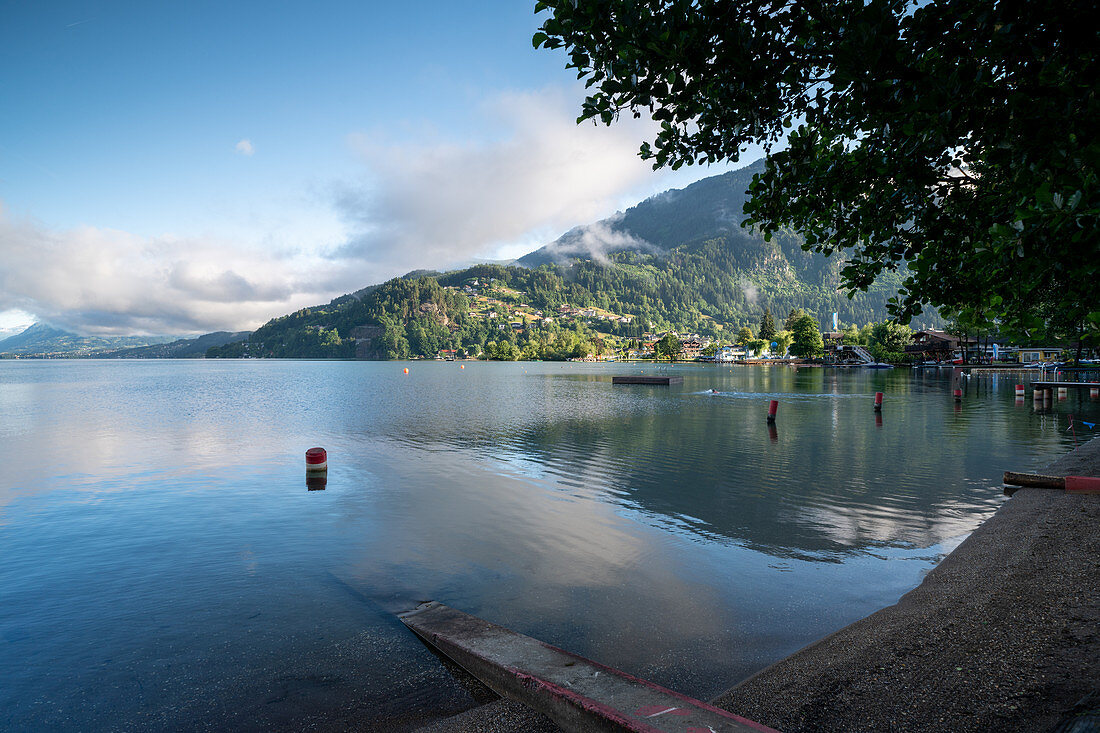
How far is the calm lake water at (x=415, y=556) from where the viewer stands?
816cm

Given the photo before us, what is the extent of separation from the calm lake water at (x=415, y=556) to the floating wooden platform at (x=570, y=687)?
0.49 metres

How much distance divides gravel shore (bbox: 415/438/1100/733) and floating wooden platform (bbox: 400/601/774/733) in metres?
0.35

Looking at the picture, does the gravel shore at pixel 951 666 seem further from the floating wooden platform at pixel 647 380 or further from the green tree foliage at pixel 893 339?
the green tree foliage at pixel 893 339

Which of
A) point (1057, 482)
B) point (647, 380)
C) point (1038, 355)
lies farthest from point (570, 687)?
point (1038, 355)

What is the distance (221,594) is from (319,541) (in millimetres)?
3567

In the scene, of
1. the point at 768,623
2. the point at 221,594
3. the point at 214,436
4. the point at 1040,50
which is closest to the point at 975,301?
the point at 1040,50

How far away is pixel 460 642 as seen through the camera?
8297mm

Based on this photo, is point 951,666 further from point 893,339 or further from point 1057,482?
point 893,339

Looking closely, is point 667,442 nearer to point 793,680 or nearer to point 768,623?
point 768,623

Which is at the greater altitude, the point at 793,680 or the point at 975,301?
the point at 975,301

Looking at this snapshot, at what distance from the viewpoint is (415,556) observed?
13.8m

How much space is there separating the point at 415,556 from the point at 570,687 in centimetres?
828

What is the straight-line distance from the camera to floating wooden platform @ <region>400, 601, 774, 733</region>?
5492mm

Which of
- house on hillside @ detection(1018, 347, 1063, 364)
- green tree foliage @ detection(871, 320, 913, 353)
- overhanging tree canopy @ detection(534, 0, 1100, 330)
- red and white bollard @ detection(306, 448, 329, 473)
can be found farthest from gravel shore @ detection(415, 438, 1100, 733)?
green tree foliage @ detection(871, 320, 913, 353)
